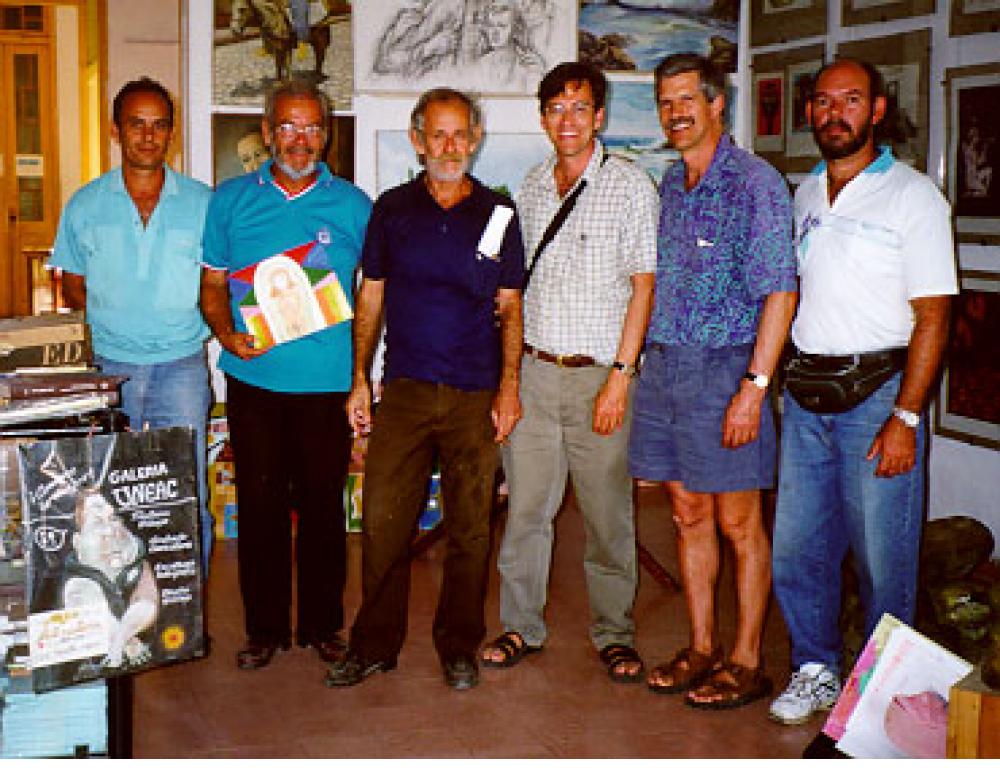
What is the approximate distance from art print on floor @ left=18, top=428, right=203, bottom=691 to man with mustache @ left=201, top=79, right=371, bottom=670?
1.15 meters

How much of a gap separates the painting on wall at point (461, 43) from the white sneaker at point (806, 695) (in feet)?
10.6

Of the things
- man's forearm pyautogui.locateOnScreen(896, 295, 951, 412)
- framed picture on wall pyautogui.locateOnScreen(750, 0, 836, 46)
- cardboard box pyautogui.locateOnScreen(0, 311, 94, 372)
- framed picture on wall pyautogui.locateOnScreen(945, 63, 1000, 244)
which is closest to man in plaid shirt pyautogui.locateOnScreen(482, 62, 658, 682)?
man's forearm pyautogui.locateOnScreen(896, 295, 951, 412)

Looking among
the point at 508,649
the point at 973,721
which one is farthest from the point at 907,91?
the point at 973,721

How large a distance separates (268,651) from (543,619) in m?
0.91

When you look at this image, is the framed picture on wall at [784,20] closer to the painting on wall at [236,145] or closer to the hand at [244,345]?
the painting on wall at [236,145]

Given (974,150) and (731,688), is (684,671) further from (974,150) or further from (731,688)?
(974,150)

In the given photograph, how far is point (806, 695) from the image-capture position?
3.76m

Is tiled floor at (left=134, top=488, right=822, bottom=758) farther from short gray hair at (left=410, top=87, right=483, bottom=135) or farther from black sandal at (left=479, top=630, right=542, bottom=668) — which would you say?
short gray hair at (left=410, top=87, right=483, bottom=135)

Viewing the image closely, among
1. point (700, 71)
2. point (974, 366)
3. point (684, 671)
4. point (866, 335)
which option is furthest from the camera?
point (974, 366)

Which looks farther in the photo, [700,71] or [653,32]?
[653,32]

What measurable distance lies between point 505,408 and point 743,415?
73 cm

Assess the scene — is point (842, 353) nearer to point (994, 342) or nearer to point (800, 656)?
point (800, 656)

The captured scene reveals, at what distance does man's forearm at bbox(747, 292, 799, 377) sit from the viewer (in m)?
3.56

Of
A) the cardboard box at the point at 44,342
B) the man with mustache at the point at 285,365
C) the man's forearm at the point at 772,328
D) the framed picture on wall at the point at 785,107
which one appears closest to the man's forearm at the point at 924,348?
the man's forearm at the point at 772,328
